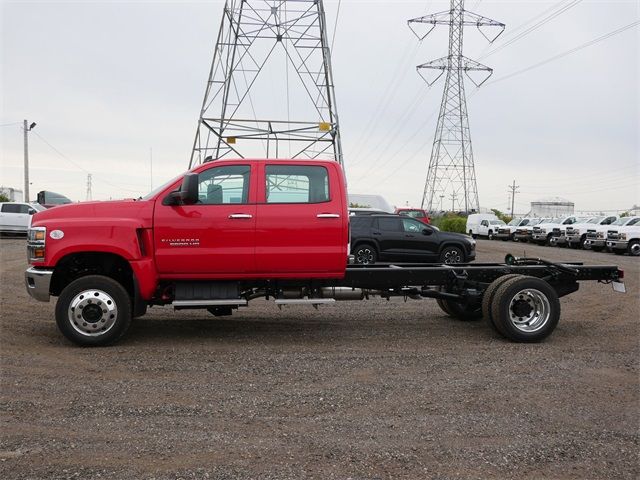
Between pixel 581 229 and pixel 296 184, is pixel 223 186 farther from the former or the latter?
pixel 581 229

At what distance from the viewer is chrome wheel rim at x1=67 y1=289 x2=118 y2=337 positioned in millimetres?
6727

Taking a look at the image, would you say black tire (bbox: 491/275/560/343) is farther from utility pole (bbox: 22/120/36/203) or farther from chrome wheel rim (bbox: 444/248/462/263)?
utility pole (bbox: 22/120/36/203)

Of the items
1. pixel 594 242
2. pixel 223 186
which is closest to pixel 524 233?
pixel 594 242

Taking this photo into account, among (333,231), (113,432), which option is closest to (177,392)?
(113,432)

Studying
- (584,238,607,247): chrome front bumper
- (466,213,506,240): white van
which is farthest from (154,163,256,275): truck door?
(466,213,506,240): white van

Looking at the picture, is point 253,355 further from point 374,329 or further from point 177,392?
point 374,329

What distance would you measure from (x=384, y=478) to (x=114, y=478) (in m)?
1.64

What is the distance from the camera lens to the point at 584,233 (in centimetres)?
3000

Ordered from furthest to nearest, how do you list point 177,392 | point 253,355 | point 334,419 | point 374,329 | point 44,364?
point 374,329 → point 253,355 → point 44,364 → point 177,392 → point 334,419

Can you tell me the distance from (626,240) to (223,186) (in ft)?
77.8

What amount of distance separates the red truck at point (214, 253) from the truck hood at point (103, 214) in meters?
0.01

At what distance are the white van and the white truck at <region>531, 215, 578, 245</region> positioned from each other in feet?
16.6

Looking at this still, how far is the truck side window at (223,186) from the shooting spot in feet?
23.0

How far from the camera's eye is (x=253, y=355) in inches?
258
